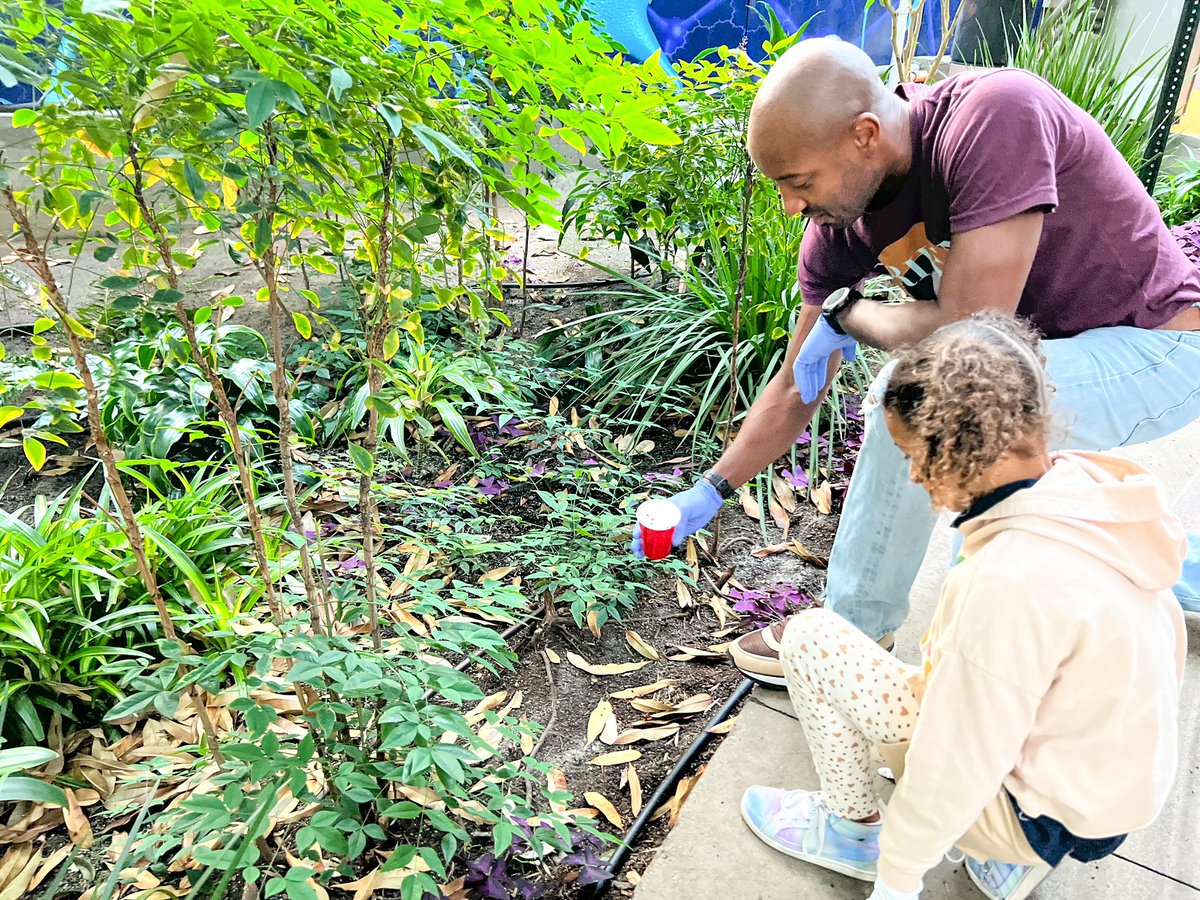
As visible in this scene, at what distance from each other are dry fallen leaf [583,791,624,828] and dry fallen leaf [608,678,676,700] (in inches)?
11.1

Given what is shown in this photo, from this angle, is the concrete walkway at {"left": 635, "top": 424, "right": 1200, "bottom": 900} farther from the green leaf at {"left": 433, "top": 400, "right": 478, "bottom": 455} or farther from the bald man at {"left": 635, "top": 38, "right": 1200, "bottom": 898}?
the green leaf at {"left": 433, "top": 400, "right": 478, "bottom": 455}

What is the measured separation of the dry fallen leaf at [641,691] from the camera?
202 centimetres

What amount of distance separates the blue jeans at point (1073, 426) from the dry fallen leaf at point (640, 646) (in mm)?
545

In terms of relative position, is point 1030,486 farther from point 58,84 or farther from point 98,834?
point 98,834

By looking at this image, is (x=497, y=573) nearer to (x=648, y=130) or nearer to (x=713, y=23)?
(x=648, y=130)

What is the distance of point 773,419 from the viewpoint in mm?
2047

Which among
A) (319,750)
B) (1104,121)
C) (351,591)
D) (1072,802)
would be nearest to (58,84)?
(351,591)

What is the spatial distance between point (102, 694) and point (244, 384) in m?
1.06

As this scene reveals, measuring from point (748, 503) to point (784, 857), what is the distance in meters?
1.33

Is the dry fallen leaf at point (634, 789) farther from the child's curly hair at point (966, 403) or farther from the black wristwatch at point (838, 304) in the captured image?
the black wristwatch at point (838, 304)

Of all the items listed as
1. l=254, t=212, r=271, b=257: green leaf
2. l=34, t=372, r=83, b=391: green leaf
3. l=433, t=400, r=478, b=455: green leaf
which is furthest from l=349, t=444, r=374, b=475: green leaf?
l=433, t=400, r=478, b=455: green leaf

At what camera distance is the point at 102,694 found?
193cm

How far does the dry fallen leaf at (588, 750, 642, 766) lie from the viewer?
1.84 meters

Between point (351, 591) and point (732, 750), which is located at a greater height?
point (351, 591)
